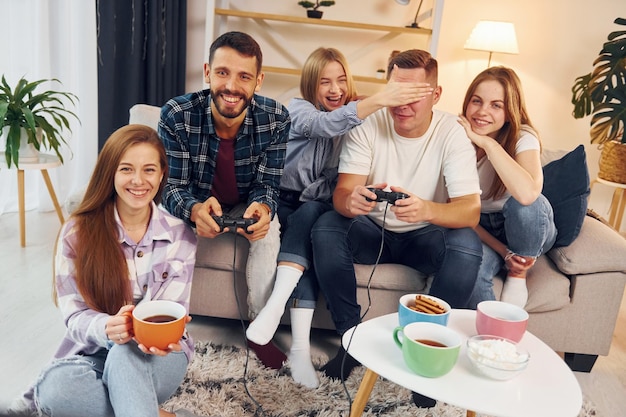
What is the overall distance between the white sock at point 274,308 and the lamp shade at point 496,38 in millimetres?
2298

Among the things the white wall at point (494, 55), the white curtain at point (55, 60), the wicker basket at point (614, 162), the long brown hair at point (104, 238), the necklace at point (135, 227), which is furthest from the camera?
the white wall at point (494, 55)

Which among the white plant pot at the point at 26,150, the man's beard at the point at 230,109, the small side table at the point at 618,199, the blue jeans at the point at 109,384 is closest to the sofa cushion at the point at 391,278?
the man's beard at the point at 230,109

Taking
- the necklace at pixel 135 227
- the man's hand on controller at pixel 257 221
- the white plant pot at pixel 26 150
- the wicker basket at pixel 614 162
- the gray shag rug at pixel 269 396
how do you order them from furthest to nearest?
the wicker basket at pixel 614 162 < the white plant pot at pixel 26 150 < the man's hand on controller at pixel 257 221 < the gray shag rug at pixel 269 396 < the necklace at pixel 135 227

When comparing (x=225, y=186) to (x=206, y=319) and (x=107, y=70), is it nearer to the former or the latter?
(x=206, y=319)

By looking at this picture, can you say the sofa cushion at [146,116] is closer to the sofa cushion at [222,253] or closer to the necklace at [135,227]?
the sofa cushion at [222,253]

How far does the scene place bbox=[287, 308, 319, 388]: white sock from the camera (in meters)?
1.61

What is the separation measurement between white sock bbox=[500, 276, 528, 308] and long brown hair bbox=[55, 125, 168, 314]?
3.58 ft

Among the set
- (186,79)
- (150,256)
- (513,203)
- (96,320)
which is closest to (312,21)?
(186,79)

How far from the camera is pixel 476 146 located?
1859 millimetres

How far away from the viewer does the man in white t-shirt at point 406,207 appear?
1.61 metres

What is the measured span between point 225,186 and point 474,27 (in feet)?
8.05

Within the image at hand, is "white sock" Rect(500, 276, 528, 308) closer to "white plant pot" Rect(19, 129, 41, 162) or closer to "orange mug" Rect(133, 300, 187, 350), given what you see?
"orange mug" Rect(133, 300, 187, 350)

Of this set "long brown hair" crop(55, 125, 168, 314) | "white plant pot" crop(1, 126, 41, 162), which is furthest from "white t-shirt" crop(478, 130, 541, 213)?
"white plant pot" crop(1, 126, 41, 162)

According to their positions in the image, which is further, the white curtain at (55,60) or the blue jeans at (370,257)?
the white curtain at (55,60)
